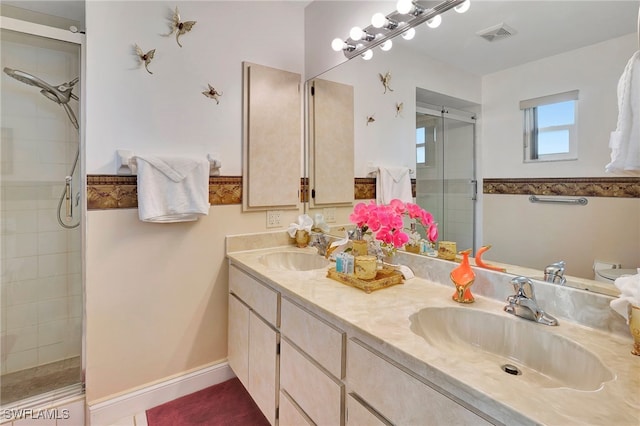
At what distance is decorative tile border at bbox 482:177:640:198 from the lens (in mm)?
912

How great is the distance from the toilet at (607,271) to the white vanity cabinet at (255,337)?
115 cm

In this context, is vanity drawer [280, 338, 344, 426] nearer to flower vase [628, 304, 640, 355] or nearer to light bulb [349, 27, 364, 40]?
flower vase [628, 304, 640, 355]

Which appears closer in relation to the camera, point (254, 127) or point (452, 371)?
point (452, 371)

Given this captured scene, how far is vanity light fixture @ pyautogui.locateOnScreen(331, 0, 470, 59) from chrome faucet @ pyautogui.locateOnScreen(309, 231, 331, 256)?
111 centimetres

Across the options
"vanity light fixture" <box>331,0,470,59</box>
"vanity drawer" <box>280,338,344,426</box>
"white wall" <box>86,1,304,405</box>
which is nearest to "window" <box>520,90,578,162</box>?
"vanity light fixture" <box>331,0,470,59</box>

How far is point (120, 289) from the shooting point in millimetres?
1626

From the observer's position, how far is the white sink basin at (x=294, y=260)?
190cm

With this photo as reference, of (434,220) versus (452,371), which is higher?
(434,220)

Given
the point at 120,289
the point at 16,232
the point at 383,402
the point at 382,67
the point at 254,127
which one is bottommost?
the point at 383,402

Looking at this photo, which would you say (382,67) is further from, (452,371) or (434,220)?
(452,371)

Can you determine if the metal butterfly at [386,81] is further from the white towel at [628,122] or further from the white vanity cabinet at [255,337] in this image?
the white vanity cabinet at [255,337]

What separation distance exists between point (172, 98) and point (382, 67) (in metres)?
1.18

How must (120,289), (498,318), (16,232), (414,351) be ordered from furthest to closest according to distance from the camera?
1. (16,232)
2. (120,289)
3. (498,318)
4. (414,351)

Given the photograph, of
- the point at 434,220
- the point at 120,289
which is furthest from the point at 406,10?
the point at 120,289
